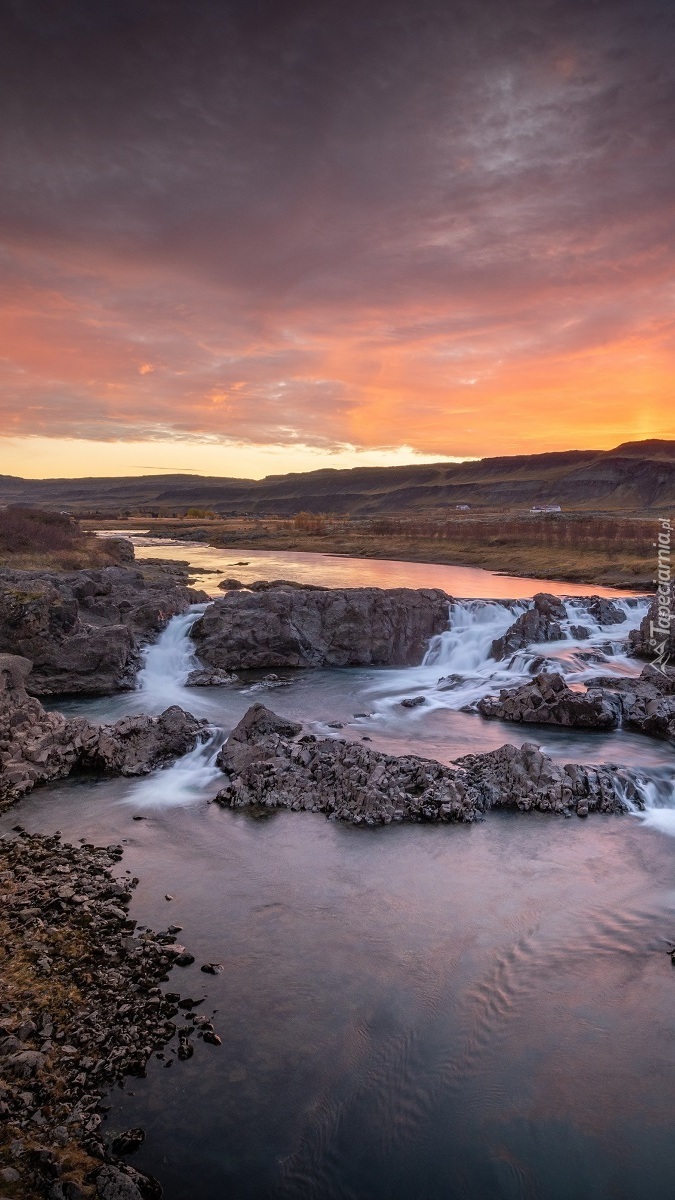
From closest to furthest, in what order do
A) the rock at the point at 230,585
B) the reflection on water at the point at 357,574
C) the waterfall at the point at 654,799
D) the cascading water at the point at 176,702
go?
the waterfall at the point at 654,799 → the cascading water at the point at 176,702 → the rock at the point at 230,585 → the reflection on water at the point at 357,574

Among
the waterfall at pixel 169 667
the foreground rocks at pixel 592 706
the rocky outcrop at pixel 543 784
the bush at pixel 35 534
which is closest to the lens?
the rocky outcrop at pixel 543 784

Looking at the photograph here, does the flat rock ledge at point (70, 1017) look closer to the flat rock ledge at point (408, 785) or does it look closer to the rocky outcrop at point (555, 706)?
the flat rock ledge at point (408, 785)

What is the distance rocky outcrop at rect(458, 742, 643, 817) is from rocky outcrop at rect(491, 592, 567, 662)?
13.4 metres

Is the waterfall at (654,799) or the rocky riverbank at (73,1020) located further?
the waterfall at (654,799)

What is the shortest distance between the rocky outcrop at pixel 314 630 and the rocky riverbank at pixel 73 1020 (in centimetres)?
1662

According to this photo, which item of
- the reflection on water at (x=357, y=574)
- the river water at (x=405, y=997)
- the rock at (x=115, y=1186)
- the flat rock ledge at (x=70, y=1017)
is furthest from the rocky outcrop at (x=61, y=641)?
the rock at (x=115, y=1186)

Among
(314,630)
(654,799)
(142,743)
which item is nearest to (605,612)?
(314,630)

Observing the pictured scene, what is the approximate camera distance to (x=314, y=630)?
29.0 meters

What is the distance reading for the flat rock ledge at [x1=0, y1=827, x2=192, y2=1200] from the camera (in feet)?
20.2

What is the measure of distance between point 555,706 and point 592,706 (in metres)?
1.01

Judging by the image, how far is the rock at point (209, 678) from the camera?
25016 mm

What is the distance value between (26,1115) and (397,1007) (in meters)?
4.14

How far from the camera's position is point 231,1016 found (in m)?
8.34

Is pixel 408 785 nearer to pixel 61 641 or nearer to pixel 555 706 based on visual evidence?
pixel 555 706
